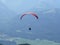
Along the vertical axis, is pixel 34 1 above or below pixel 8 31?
above

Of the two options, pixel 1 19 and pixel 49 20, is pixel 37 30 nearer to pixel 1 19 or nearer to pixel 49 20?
pixel 49 20

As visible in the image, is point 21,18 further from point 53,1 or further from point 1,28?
point 53,1

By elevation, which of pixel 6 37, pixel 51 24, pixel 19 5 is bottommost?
pixel 6 37

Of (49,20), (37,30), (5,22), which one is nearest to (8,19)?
(5,22)

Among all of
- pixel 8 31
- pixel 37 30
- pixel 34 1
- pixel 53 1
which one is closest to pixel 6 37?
pixel 8 31

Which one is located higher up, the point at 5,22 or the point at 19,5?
the point at 19,5

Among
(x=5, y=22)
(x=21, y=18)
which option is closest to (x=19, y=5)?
(x=21, y=18)

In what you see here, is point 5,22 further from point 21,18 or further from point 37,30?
point 37,30
